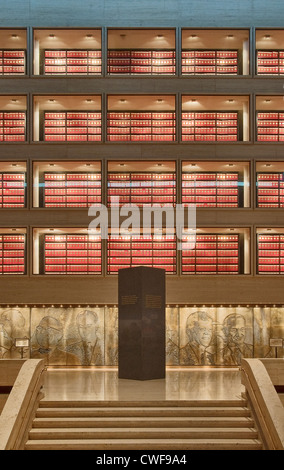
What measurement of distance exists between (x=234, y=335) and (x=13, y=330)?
5.15 metres

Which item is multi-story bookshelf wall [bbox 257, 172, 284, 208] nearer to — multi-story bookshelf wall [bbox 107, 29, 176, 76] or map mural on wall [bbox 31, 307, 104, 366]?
multi-story bookshelf wall [bbox 107, 29, 176, 76]

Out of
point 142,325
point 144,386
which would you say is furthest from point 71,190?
point 144,386

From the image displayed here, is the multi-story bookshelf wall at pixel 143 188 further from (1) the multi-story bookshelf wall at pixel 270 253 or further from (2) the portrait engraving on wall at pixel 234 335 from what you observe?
(2) the portrait engraving on wall at pixel 234 335

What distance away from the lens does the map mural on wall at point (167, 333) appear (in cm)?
1595

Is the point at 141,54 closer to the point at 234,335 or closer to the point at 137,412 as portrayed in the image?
the point at 234,335

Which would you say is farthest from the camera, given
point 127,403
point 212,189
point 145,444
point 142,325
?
point 212,189

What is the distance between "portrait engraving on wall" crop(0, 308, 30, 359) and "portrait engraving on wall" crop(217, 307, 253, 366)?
451 cm

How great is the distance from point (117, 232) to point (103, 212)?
58 cm

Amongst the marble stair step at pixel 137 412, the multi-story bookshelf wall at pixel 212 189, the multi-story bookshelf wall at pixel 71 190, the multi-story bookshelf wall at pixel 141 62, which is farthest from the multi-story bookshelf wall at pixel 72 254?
the marble stair step at pixel 137 412

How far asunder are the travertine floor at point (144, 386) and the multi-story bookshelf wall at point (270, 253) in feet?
9.16

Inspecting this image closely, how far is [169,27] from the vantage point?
53.0 ft

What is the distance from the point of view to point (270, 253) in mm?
16344

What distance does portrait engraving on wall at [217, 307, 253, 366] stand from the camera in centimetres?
1595

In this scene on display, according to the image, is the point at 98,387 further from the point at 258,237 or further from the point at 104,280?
the point at 258,237
